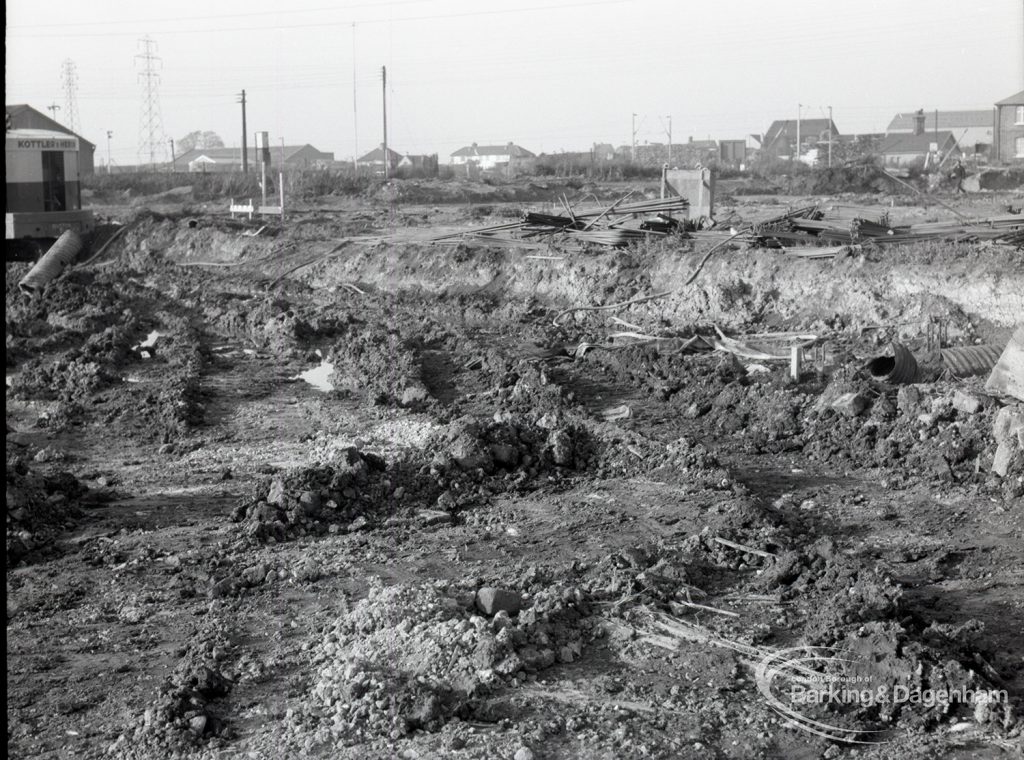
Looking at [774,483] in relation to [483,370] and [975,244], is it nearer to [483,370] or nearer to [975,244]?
[483,370]

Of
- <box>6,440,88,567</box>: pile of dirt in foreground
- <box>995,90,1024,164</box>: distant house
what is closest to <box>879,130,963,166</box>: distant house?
<box>995,90,1024,164</box>: distant house

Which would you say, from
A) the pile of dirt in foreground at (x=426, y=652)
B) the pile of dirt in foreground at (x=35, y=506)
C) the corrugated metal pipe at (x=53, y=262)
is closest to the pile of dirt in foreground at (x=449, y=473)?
the pile of dirt in foreground at (x=35, y=506)

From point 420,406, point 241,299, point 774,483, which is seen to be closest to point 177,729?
point 774,483

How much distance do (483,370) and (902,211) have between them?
19715 mm

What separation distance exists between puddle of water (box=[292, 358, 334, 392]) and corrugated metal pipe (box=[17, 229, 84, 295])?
8980 millimetres

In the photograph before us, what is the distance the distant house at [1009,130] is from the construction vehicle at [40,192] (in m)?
46.8

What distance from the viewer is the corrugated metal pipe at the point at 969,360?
11844 millimetres

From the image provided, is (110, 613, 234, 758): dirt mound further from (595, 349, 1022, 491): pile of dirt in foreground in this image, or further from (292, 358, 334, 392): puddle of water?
(292, 358, 334, 392): puddle of water

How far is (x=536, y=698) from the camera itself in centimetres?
567

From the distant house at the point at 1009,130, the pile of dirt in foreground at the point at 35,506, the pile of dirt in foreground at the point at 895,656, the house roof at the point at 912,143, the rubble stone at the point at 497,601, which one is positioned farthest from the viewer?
the house roof at the point at 912,143

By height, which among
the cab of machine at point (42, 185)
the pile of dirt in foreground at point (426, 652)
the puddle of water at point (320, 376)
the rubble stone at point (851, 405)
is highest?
the cab of machine at point (42, 185)

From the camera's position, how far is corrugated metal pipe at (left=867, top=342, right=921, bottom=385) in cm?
1166

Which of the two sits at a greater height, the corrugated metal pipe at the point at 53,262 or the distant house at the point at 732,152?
the distant house at the point at 732,152

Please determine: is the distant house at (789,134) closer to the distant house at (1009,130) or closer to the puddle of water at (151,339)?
the distant house at (1009,130)
